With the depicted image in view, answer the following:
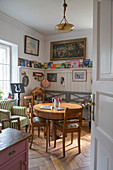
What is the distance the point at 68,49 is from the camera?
4.93 m

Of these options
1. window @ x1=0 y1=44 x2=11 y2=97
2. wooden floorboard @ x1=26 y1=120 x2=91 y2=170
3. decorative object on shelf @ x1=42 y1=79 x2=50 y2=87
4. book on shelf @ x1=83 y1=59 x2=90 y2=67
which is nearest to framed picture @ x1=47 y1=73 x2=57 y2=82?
decorative object on shelf @ x1=42 y1=79 x2=50 y2=87

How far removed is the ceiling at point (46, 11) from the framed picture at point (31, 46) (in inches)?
17.8

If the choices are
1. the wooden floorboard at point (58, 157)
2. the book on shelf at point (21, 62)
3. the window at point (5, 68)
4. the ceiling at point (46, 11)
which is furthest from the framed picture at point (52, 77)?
the wooden floorboard at point (58, 157)

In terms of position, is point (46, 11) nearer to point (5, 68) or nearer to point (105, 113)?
point (5, 68)

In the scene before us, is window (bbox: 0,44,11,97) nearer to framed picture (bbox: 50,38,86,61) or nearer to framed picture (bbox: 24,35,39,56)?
framed picture (bbox: 24,35,39,56)

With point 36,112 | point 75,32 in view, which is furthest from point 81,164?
point 75,32

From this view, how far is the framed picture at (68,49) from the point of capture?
15.6 ft

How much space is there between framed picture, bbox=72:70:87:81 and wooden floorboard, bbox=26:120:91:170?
2.35 metres

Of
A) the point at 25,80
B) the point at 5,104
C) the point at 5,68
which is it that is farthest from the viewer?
the point at 25,80

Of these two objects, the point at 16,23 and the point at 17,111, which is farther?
the point at 16,23

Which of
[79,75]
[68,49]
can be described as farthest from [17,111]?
[68,49]

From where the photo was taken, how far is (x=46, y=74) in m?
5.45

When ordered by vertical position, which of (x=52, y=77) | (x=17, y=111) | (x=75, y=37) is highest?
(x=75, y=37)

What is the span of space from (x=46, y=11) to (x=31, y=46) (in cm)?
153
